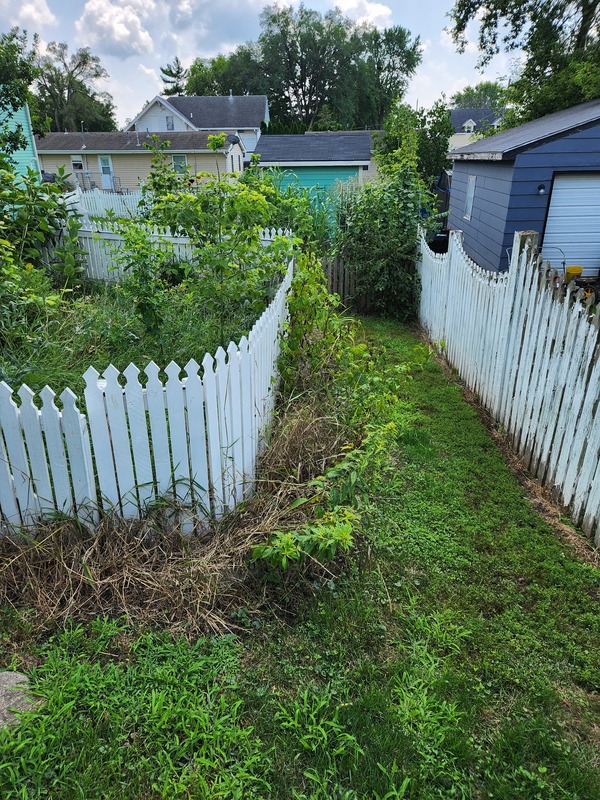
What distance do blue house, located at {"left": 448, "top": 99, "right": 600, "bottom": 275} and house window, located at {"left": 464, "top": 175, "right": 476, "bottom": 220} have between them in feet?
4.87

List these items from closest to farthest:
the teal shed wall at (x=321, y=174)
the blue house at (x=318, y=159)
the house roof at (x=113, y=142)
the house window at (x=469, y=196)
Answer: the house window at (x=469, y=196), the blue house at (x=318, y=159), the teal shed wall at (x=321, y=174), the house roof at (x=113, y=142)

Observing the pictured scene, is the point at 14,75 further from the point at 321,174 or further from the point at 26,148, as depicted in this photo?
the point at 321,174

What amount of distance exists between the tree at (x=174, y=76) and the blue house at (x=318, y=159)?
5444cm

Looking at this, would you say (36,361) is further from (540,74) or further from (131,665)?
(540,74)

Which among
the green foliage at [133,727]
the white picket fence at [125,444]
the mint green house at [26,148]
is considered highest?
the mint green house at [26,148]

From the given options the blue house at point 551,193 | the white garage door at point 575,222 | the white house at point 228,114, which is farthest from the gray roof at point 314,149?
the white house at point 228,114

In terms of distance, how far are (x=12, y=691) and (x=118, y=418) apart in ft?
4.17

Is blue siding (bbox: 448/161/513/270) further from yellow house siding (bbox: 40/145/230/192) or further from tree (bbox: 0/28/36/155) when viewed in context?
yellow house siding (bbox: 40/145/230/192)

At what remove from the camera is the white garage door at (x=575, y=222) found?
8039 mm

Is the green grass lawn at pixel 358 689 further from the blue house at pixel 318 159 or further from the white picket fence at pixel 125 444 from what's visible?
the blue house at pixel 318 159

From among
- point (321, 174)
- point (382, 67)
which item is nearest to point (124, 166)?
point (321, 174)

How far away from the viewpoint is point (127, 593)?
2.65 meters

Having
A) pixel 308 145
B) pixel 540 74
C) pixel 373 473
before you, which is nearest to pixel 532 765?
pixel 373 473

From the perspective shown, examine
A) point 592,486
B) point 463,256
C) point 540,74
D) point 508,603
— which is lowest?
point 508,603
